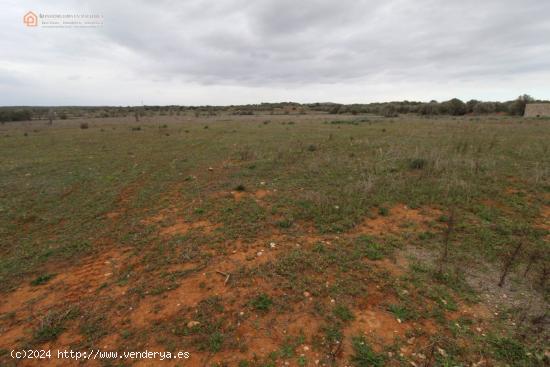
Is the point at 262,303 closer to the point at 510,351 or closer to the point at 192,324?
the point at 192,324

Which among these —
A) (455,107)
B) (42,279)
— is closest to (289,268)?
(42,279)

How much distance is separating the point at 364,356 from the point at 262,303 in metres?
1.17

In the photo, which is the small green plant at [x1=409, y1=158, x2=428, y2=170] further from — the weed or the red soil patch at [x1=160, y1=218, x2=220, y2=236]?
the weed

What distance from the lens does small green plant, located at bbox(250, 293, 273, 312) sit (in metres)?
2.89

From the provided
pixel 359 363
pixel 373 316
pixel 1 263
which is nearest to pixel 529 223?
pixel 373 316

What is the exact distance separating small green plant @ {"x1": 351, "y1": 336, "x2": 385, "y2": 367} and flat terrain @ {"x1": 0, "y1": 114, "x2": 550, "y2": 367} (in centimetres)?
1

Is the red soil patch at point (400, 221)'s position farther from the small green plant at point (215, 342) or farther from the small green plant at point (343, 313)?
the small green plant at point (215, 342)

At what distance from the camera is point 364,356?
2.31 meters

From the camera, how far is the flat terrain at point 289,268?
2.48 metres

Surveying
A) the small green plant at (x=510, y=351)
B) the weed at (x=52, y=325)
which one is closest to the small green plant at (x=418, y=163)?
the small green plant at (x=510, y=351)

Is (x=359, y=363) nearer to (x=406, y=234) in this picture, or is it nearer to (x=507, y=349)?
(x=507, y=349)

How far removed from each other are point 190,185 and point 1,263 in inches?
163

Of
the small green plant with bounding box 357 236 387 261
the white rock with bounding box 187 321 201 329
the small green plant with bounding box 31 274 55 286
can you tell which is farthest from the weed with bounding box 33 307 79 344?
the small green plant with bounding box 357 236 387 261

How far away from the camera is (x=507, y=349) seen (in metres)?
2.33
